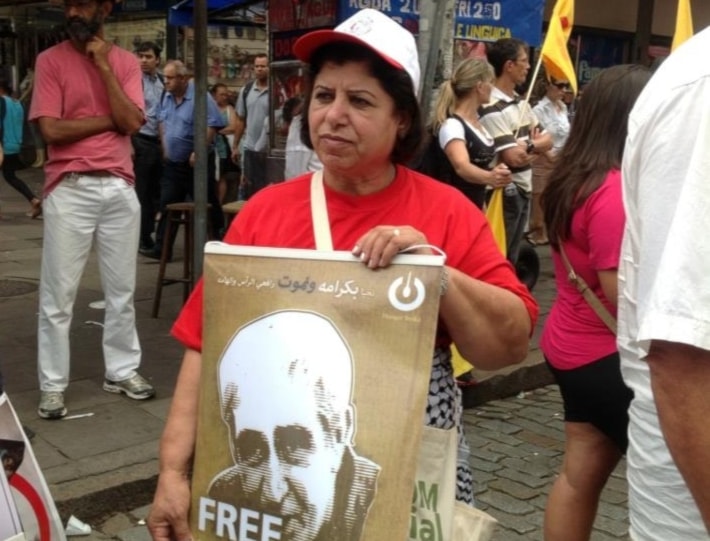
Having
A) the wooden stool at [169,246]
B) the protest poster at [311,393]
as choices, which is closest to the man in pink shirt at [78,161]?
the wooden stool at [169,246]

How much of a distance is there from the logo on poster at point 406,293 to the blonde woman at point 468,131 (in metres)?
3.79

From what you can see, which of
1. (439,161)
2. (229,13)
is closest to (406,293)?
(439,161)

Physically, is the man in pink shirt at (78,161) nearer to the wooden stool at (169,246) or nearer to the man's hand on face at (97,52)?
the man's hand on face at (97,52)

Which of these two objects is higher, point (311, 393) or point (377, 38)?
point (377, 38)

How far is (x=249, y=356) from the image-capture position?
1810mm

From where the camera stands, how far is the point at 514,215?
20.9ft

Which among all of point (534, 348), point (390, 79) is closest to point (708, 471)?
point (390, 79)

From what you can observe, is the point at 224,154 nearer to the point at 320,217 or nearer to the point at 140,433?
the point at 140,433

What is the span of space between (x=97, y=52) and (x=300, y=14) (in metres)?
2.11

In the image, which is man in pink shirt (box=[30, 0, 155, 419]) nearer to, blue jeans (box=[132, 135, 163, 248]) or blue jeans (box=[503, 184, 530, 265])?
blue jeans (box=[503, 184, 530, 265])

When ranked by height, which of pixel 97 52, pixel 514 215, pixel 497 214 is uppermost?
pixel 97 52

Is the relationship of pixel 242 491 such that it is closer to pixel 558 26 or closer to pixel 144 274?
pixel 558 26

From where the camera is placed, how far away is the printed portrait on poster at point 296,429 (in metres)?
1.70

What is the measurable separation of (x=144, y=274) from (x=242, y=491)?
22.1 ft
